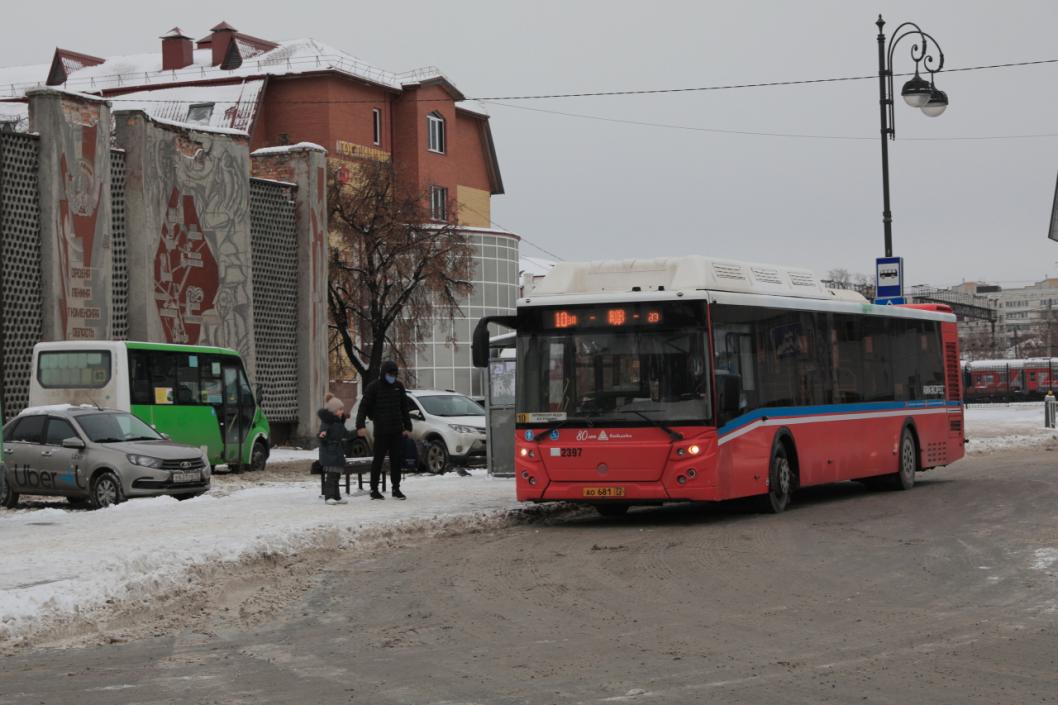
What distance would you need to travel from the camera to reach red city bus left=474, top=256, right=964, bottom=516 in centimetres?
1767

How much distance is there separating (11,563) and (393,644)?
5463 mm

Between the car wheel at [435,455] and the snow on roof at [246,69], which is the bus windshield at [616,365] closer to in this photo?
the car wheel at [435,455]

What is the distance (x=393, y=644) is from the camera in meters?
9.76

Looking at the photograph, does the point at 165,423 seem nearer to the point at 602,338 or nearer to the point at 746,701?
the point at 602,338

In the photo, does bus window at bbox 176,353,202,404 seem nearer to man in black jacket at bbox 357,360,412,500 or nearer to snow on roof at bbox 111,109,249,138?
snow on roof at bbox 111,109,249,138

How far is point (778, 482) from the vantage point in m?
19.5

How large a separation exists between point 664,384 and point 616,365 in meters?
0.62

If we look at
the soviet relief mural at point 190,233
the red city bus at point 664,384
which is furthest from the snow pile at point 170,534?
the soviet relief mural at point 190,233

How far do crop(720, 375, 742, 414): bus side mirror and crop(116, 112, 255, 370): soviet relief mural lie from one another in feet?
66.9

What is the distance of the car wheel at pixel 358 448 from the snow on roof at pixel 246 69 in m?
38.2

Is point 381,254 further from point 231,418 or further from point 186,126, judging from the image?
point 231,418

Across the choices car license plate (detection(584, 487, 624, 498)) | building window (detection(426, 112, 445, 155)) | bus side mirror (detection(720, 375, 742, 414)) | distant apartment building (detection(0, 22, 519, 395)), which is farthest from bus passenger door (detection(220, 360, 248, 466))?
building window (detection(426, 112, 445, 155))

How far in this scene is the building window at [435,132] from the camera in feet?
245

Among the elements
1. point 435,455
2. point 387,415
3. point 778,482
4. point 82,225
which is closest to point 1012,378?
point 435,455
